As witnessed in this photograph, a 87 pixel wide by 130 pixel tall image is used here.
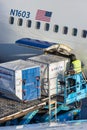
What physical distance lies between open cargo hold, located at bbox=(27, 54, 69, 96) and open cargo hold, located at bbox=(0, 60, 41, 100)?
1.76 ft

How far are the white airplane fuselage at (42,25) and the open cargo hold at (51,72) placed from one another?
197 centimetres

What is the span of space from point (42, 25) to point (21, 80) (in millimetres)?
5245

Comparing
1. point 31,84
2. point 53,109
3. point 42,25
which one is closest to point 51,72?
point 31,84

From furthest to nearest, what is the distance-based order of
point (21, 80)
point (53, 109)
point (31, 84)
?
1. point (53, 109)
2. point (31, 84)
3. point (21, 80)

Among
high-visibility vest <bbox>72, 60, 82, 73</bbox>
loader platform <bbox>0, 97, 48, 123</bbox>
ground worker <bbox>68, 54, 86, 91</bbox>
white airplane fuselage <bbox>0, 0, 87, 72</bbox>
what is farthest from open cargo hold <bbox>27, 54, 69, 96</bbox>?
white airplane fuselage <bbox>0, 0, 87, 72</bbox>

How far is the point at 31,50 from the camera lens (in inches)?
941

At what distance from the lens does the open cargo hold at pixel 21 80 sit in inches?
782

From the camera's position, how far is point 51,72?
21016mm

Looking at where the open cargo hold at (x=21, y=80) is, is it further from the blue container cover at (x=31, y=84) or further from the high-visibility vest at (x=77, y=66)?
the high-visibility vest at (x=77, y=66)

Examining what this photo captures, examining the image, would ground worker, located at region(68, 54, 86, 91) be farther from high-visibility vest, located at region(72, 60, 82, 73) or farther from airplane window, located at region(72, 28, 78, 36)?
airplane window, located at region(72, 28, 78, 36)

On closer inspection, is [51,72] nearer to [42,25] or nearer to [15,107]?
[15,107]

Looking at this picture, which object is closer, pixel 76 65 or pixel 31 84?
pixel 31 84

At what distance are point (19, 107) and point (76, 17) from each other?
589 cm

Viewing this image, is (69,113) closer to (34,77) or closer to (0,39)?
(34,77)
